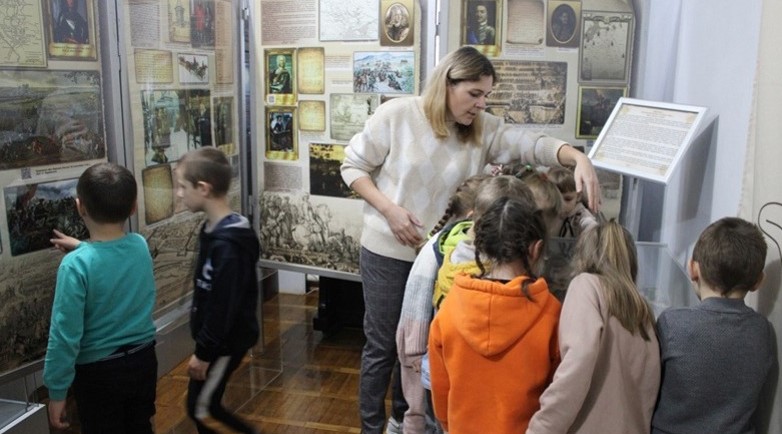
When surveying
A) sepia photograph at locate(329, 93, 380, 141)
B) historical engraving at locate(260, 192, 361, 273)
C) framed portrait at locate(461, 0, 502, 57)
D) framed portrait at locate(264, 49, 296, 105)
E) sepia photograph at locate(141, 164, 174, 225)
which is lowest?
historical engraving at locate(260, 192, 361, 273)

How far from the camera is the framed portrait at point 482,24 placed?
3.03m

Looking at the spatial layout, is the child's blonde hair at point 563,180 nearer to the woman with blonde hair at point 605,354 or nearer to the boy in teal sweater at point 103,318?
the woman with blonde hair at point 605,354

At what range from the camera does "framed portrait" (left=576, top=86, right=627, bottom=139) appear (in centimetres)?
308

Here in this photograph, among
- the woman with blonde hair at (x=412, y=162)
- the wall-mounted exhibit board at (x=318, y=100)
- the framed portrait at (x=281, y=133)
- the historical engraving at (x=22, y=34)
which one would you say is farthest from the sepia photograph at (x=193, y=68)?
the woman with blonde hair at (x=412, y=162)

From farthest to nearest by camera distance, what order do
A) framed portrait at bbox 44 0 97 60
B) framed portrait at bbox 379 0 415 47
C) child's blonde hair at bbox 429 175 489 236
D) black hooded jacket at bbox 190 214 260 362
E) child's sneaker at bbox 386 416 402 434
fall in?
framed portrait at bbox 379 0 415 47, child's sneaker at bbox 386 416 402 434, framed portrait at bbox 44 0 97 60, child's blonde hair at bbox 429 175 489 236, black hooded jacket at bbox 190 214 260 362

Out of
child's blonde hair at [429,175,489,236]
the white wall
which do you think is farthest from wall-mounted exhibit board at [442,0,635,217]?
child's blonde hair at [429,175,489,236]

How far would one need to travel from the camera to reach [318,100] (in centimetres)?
352

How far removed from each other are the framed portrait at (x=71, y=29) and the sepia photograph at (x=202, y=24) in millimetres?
684

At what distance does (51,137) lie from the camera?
2.55 metres

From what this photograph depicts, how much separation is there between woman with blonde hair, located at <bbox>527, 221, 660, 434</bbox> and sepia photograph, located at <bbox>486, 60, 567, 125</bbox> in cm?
139

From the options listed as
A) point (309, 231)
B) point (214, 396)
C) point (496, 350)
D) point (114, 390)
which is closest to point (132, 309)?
point (114, 390)

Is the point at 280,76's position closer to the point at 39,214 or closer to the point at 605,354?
the point at 39,214

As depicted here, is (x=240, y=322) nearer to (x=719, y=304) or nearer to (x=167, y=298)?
(x=719, y=304)

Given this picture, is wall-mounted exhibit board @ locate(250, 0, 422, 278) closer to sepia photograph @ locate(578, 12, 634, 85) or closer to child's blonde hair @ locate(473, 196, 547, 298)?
sepia photograph @ locate(578, 12, 634, 85)
